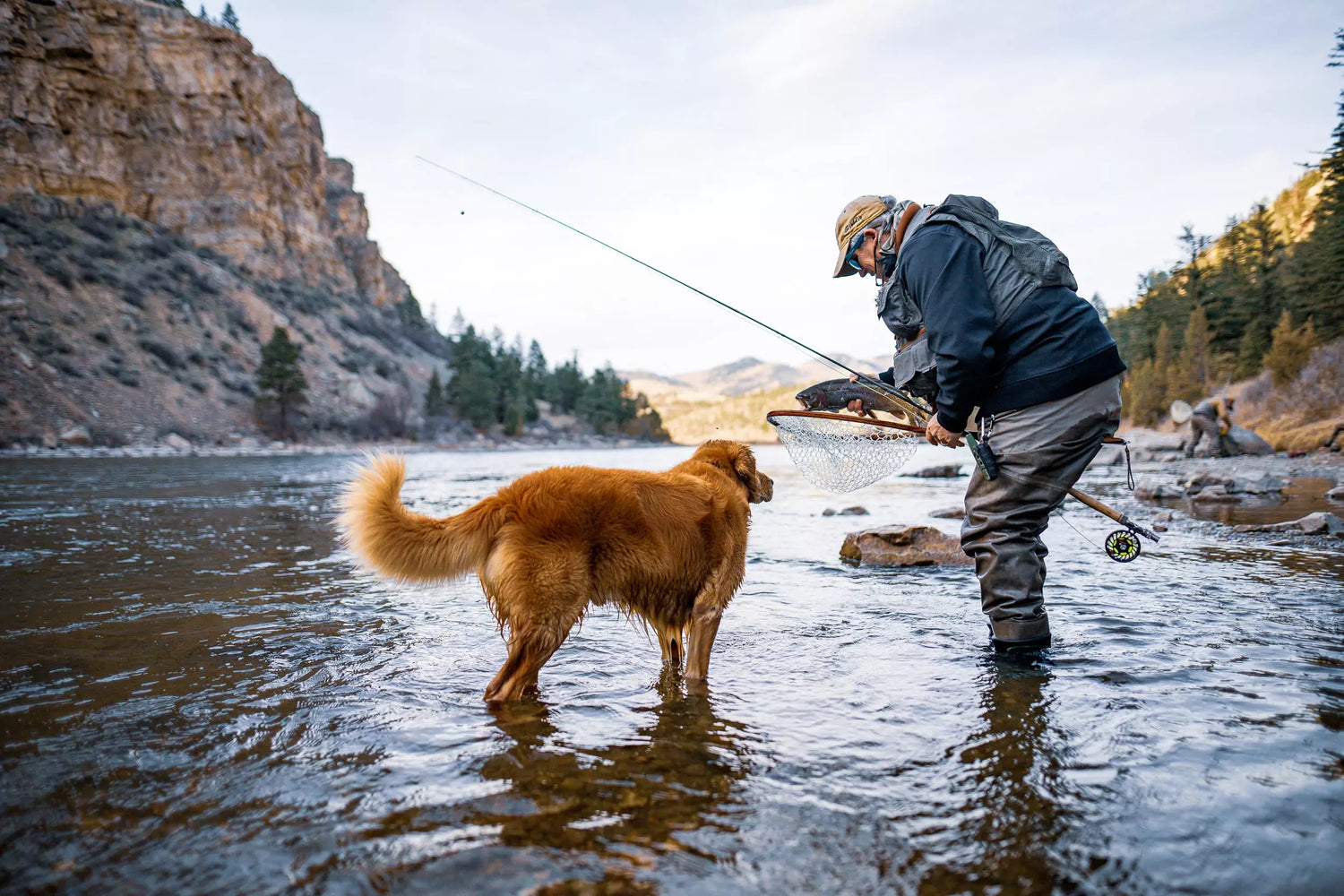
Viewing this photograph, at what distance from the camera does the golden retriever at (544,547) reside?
3.96 m

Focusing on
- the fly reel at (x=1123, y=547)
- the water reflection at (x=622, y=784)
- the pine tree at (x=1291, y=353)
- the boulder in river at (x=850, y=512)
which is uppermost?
the pine tree at (x=1291, y=353)

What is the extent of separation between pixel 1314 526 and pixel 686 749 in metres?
9.47

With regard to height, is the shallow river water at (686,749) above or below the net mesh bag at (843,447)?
below

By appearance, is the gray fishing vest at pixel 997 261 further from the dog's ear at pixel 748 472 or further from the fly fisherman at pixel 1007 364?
the dog's ear at pixel 748 472

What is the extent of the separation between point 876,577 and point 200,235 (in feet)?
282

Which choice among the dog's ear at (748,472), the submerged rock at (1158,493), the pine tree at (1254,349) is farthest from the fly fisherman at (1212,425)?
the dog's ear at (748,472)

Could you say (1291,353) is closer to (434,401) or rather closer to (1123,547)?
(1123,547)

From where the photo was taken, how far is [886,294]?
4711 mm

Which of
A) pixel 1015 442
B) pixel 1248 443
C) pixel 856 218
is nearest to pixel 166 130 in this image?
pixel 856 218

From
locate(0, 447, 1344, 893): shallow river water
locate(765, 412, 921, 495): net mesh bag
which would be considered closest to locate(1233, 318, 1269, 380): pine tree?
locate(0, 447, 1344, 893): shallow river water

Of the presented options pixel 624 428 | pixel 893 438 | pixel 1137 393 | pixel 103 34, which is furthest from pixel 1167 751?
pixel 624 428

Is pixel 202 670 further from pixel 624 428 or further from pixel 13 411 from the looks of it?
pixel 624 428

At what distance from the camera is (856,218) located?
4.76 m

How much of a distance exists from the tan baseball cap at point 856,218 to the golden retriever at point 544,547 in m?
2.10
